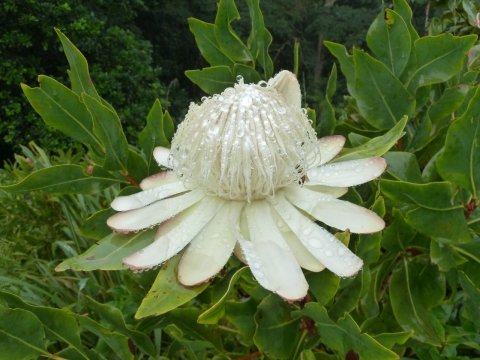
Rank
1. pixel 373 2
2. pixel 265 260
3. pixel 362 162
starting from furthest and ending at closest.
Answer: pixel 373 2, pixel 362 162, pixel 265 260

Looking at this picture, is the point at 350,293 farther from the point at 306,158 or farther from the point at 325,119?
the point at 325,119

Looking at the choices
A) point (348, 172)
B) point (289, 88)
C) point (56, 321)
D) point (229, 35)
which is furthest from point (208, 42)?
point (56, 321)

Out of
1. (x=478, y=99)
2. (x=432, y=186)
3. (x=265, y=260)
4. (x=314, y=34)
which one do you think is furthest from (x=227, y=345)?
(x=314, y=34)

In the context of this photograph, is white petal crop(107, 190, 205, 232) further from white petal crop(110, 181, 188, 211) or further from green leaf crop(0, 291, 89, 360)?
green leaf crop(0, 291, 89, 360)

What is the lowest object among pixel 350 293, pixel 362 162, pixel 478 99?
pixel 350 293

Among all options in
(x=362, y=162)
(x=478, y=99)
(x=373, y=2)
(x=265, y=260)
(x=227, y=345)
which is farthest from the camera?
(x=373, y=2)

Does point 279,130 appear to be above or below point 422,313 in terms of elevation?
above

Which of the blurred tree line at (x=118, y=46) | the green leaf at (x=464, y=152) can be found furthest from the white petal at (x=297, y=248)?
the blurred tree line at (x=118, y=46)
